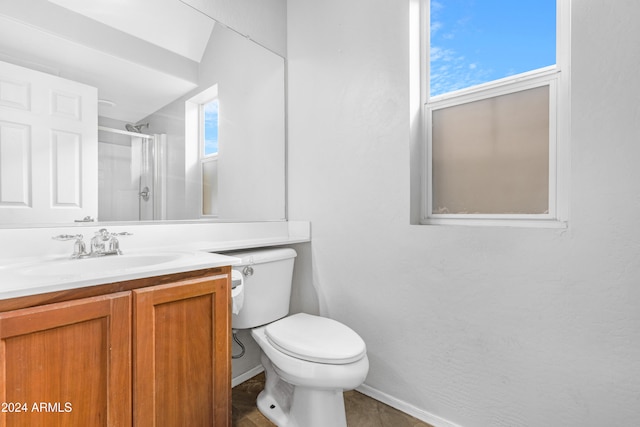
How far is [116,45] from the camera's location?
1.34 metres

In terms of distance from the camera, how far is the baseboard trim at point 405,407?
1392 mm

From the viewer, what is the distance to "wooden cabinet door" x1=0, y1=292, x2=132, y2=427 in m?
0.72

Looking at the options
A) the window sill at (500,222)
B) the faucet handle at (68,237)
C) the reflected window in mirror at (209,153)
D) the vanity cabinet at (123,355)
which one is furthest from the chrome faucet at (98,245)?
the window sill at (500,222)

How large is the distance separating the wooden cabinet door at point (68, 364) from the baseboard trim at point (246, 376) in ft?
3.06

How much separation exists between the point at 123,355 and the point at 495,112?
162cm

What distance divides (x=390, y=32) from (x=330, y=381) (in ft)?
5.16

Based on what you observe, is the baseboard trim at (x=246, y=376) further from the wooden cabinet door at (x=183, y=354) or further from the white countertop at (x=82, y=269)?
the white countertop at (x=82, y=269)

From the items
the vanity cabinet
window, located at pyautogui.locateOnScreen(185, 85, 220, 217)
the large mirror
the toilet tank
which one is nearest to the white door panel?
the large mirror

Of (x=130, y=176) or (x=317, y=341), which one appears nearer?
(x=317, y=341)

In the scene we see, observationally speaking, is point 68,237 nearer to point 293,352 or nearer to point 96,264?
point 96,264

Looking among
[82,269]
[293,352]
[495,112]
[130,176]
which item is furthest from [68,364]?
[495,112]

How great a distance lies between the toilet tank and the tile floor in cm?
42

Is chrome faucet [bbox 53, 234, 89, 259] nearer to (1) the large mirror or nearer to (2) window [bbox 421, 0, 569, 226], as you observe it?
(1) the large mirror

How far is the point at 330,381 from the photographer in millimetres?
1161
